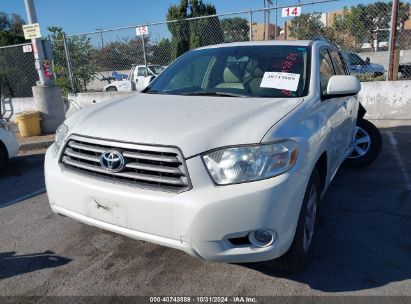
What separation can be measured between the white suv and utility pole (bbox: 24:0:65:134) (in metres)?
6.19

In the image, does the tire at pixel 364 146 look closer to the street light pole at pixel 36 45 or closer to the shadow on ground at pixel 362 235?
the shadow on ground at pixel 362 235

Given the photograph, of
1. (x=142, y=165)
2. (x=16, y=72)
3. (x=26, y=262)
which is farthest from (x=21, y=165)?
(x=16, y=72)

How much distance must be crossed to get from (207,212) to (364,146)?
3779 mm

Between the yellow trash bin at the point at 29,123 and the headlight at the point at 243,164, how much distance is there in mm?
7532

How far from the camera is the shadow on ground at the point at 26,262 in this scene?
2896 mm

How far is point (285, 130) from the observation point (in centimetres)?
232

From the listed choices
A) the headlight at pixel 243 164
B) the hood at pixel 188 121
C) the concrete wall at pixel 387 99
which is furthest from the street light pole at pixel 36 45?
the headlight at pixel 243 164

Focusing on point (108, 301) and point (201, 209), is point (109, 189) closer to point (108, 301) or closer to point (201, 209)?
point (201, 209)

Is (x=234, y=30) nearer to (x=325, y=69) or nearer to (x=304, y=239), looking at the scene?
(x=325, y=69)

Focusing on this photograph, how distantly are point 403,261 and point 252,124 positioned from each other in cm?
167

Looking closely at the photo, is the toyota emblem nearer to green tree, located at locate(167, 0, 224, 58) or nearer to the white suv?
the white suv

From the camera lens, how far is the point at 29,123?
847 cm

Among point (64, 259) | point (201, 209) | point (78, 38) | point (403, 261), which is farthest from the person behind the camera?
point (78, 38)

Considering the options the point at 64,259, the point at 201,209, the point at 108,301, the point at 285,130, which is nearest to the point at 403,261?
the point at 285,130
